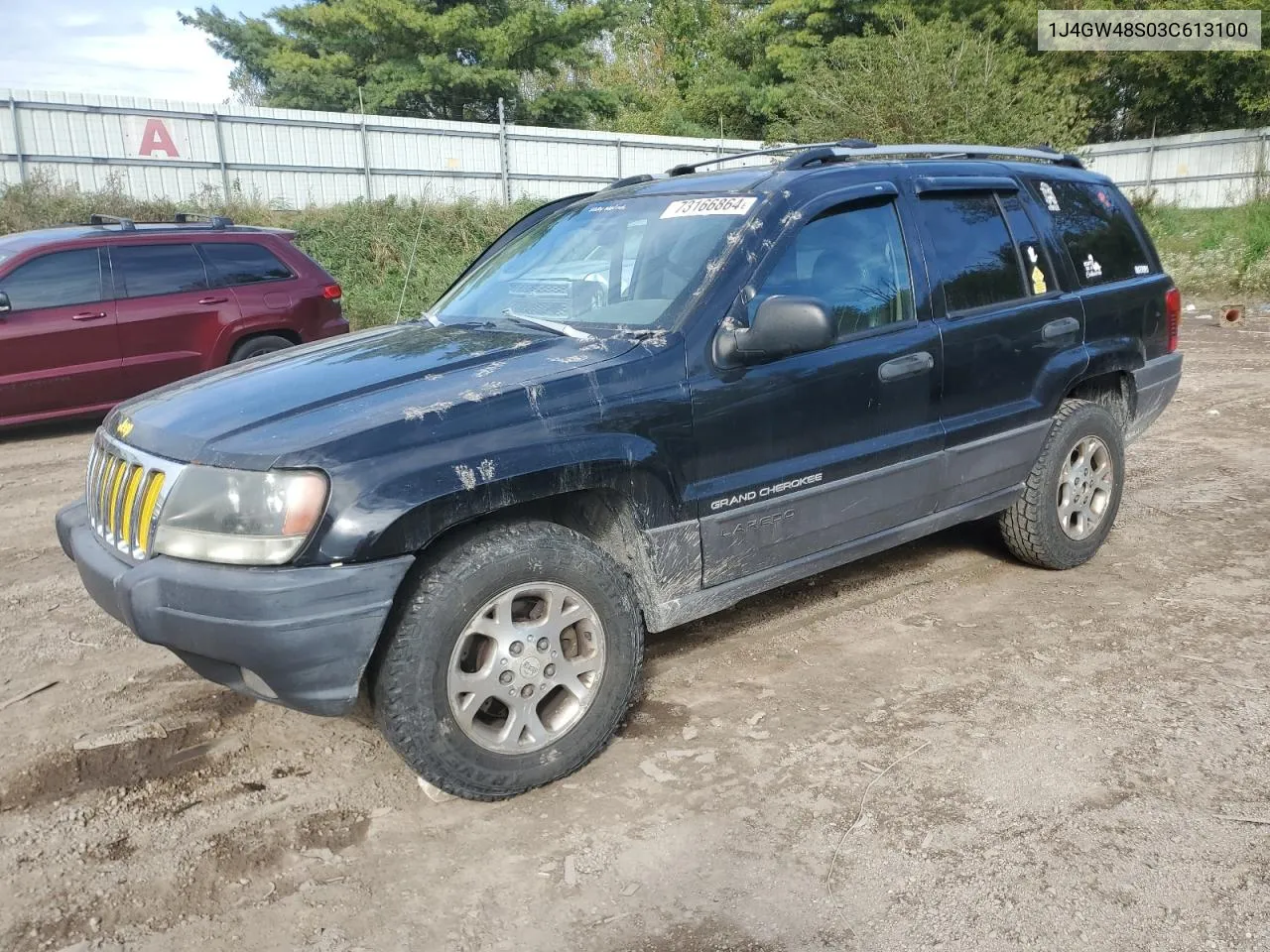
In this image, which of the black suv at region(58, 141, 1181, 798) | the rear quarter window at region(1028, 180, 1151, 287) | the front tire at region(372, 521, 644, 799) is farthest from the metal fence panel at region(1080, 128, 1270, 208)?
the front tire at region(372, 521, 644, 799)

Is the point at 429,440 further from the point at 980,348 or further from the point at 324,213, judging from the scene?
the point at 324,213

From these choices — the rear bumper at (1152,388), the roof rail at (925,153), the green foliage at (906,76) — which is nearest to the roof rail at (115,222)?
the roof rail at (925,153)

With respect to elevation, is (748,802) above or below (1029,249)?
below

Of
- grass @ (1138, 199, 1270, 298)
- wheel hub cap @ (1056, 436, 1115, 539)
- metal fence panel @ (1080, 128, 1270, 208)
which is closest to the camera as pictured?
wheel hub cap @ (1056, 436, 1115, 539)

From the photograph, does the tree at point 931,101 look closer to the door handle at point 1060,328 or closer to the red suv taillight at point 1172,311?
the red suv taillight at point 1172,311

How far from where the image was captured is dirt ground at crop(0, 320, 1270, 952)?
2.42 meters

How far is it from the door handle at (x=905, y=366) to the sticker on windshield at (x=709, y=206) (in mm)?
764

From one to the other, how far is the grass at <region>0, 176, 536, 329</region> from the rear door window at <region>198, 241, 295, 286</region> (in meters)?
5.59

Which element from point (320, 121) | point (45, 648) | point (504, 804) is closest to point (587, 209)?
point (504, 804)

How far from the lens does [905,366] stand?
3791 mm

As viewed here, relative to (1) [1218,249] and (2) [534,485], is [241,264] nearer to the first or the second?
(2) [534,485]

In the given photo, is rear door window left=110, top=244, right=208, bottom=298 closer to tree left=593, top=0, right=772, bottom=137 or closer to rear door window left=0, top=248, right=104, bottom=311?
rear door window left=0, top=248, right=104, bottom=311

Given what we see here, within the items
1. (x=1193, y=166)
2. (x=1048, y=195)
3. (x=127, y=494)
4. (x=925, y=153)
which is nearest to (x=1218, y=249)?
(x=1193, y=166)

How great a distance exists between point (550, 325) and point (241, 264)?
655 centimetres
